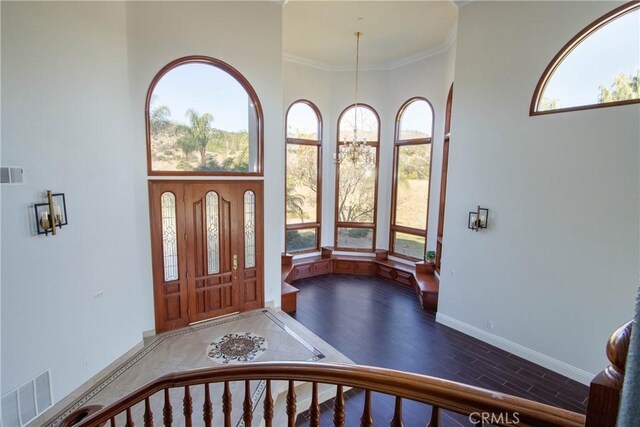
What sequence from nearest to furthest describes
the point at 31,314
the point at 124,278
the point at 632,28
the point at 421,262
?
1. the point at 31,314
2. the point at 632,28
3. the point at 124,278
4. the point at 421,262

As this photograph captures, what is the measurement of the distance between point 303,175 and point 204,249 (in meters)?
3.72

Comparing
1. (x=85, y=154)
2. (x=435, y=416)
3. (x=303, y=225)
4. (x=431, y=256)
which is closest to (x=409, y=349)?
(x=431, y=256)

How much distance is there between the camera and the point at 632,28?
345 centimetres

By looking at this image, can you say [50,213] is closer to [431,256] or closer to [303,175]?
[303,175]

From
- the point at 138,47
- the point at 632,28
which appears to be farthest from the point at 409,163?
the point at 138,47

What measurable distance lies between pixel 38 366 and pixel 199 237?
2.26m

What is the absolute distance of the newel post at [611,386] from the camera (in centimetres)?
62

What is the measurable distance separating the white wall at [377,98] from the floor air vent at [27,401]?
6124 millimetres

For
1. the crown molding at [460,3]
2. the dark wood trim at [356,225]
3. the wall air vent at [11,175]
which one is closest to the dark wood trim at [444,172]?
the crown molding at [460,3]

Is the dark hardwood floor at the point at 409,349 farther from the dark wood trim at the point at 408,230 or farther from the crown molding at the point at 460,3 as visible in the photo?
the crown molding at the point at 460,3

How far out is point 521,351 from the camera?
14.6ft

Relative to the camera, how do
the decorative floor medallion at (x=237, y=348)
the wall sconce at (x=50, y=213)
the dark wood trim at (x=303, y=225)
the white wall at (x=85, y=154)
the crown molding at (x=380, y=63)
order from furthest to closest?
the dark wood trim at (x=303, y=225) → the crown molding at (x=380, y=63) → the decorative floor medallion at (x=237, y=348) → the wall sconce at (x=50, y=213) → the white wall at (x=85, y=154)

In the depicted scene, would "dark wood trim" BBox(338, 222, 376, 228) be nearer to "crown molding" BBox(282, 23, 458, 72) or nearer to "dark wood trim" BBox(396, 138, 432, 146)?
"dark wood trim" BBox(396, 138, 432, 146)

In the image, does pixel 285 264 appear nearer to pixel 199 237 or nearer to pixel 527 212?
pixel 199 237
